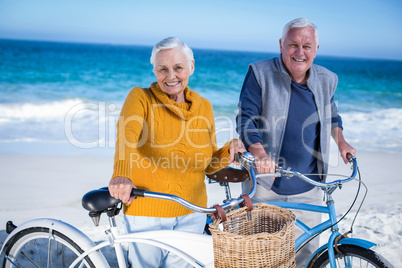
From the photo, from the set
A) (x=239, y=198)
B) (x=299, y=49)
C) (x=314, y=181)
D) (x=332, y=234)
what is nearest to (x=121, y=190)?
(x=239, y=198)

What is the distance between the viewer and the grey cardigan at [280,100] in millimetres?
Answer: 2215

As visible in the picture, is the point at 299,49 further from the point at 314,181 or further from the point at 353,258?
the point at 353,258

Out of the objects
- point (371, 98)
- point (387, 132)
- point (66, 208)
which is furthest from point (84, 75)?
point (66, 208)

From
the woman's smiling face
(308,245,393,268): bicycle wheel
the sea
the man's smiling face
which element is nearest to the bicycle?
(308,245,393,268): bicycle wheel

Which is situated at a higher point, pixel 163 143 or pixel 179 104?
pixel 179 104

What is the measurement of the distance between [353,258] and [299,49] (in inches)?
43.1

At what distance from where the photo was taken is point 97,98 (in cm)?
1358

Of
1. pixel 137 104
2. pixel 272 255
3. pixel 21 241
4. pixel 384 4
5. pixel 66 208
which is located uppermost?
pixel 384 4

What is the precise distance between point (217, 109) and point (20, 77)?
380 inches

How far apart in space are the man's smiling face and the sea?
3.22 ft

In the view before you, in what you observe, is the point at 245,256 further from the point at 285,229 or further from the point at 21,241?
the point at 21,241

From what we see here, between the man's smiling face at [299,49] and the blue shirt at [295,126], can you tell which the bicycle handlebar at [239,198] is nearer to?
the blue shirt at [295,126]

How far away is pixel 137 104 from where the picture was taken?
5.89 feet

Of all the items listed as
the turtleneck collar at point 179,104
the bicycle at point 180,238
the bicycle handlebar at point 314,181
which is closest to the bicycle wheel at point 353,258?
the bicycle at point 180,238
